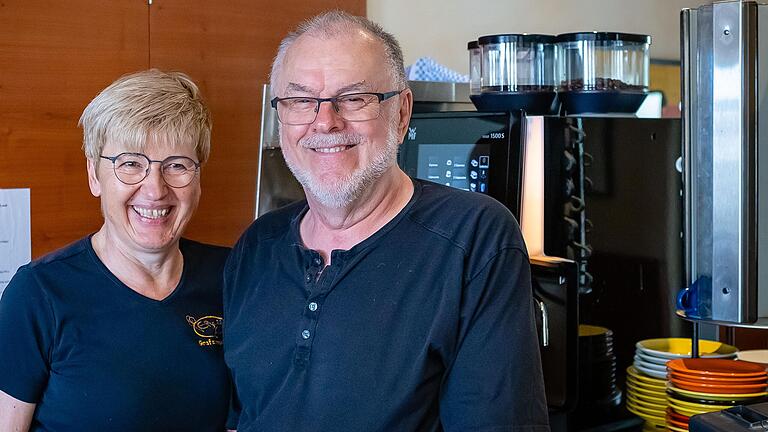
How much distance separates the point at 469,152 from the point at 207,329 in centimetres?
59

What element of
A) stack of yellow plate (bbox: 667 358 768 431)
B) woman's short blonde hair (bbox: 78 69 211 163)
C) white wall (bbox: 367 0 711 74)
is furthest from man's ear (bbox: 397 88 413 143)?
white wall (bbox: 367 0 711 74)

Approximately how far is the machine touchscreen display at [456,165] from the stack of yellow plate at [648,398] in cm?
47

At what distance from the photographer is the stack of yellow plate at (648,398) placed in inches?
72.9

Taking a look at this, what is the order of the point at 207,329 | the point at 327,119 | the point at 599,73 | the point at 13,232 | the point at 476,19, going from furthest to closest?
the point at 476,19 → the point at 13,232 → the point at 599,73 → the point at 207,329 → the point at 327,119

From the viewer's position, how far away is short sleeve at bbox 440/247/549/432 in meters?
1.35

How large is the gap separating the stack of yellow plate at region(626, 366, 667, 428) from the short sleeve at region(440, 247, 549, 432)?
0.53 meters

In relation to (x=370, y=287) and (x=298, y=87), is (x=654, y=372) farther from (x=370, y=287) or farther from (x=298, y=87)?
(x=298, y=87)

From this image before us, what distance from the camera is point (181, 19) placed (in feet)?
8.59

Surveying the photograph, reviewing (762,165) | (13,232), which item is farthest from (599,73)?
(13,232)

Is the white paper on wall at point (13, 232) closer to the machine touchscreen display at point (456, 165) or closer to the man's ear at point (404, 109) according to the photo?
the machine touchscreen display at point (456, 165)

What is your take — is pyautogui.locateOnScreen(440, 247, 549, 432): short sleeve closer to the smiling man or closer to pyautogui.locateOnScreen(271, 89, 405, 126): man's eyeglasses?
the smiling man

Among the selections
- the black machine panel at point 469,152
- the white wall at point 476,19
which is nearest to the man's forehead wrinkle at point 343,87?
the black machine panel at point 469,152

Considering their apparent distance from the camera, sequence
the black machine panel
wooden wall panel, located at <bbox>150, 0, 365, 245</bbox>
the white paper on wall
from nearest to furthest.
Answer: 1. the black machine panel
2. the white paper on wall
3. wooden wall panel, located at <bbox>150, 0, 365, 245</bbox>

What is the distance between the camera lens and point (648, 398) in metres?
1.87
